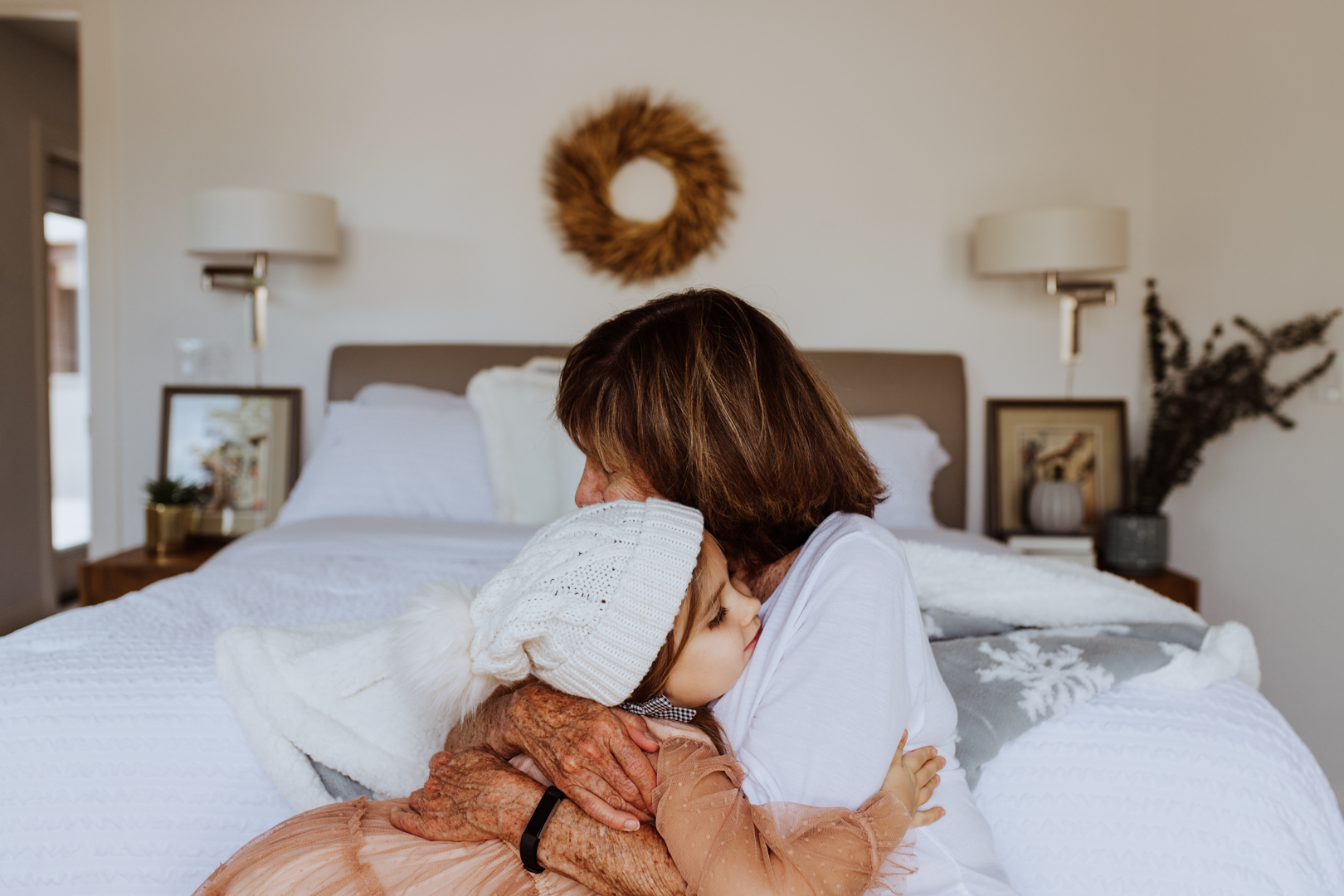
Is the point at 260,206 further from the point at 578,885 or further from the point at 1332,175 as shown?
the point at 1332,175

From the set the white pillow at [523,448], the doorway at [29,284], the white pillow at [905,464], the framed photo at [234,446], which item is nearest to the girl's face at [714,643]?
the white pillow at [523,448]

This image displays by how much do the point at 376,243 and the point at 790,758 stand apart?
2.86 meters

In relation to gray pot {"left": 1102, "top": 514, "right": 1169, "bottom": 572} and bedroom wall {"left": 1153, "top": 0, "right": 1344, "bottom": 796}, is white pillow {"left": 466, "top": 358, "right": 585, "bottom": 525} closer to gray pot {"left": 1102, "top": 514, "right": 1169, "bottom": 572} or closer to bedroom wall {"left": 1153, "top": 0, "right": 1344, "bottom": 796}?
gray pot {"left": 1102, "top": 514, "right": 1169, "bottom": 572}

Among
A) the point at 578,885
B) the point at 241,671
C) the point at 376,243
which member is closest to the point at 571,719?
the point at 578,885

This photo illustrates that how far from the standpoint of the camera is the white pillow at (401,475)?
2621mm

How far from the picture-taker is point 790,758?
0.81 metres

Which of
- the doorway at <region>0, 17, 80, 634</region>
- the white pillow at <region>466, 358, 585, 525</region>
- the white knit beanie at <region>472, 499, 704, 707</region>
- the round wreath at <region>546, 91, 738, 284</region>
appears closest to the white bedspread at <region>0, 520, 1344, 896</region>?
the white knit beanie at <region>472, 499, 704, 707</region>

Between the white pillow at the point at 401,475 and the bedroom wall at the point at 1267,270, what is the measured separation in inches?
86.6

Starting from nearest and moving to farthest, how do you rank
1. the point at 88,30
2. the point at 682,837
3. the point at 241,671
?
the point at 682,837, the point at 241,671, the point at 88,30

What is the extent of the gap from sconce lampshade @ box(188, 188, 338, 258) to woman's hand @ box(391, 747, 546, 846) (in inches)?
92.2

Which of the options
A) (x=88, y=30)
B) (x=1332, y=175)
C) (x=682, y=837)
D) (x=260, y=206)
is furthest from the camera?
(x=88, y=30)

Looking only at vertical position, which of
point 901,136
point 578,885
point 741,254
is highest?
point 901,136

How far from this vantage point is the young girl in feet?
2.56

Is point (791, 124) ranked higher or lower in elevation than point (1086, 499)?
higher
